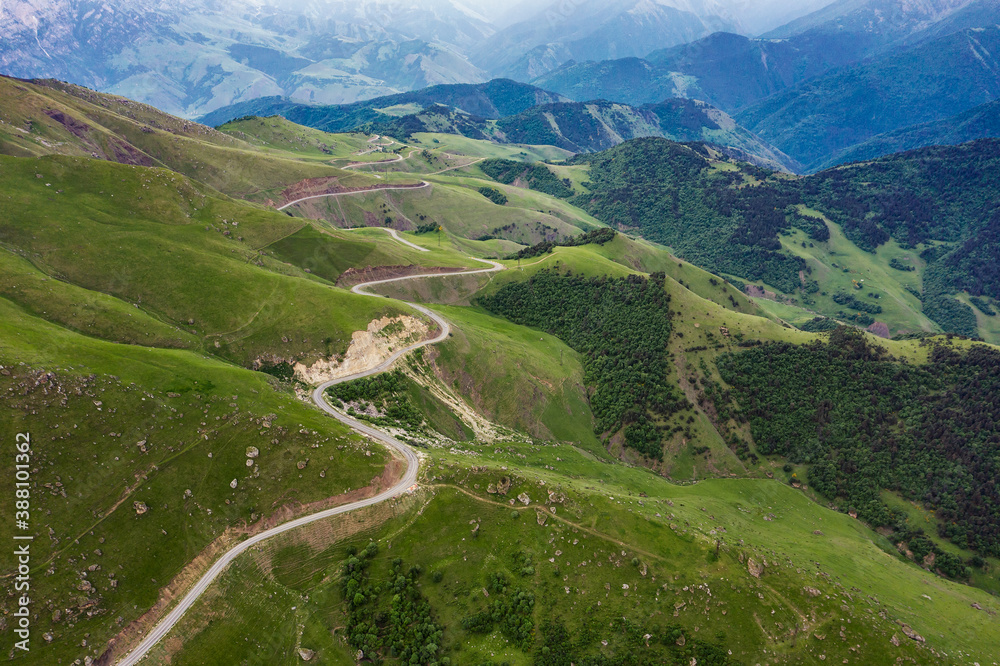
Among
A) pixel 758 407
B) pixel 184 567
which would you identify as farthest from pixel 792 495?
pixel 184 567

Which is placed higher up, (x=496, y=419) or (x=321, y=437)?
(x=321, y=437)

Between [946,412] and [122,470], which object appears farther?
[946,412]

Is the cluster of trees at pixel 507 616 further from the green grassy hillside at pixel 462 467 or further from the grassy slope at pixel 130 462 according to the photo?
the grassy slope at pixel 130 462

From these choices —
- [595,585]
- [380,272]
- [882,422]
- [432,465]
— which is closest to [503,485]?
[432,465]

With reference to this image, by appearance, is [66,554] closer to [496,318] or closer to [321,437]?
[321,437]

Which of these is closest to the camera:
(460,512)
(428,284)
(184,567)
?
(184,567)

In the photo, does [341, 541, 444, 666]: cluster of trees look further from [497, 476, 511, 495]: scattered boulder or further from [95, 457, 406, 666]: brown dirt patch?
[497, 476, 511, 495]: scattered boulder

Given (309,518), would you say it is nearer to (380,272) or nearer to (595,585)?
(595,585)
